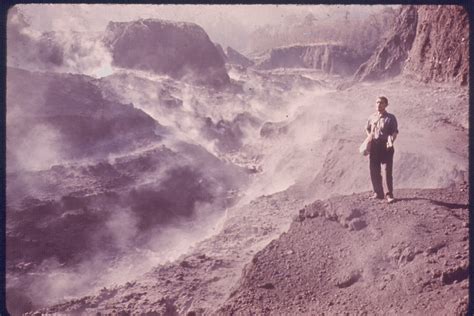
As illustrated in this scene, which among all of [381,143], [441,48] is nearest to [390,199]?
[381,143]

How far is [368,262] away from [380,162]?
1.38 metres

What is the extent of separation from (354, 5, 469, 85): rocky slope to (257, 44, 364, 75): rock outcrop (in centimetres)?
94

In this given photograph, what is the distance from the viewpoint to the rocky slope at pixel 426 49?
36.3 feet

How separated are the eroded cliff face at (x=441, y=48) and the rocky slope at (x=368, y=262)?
5143mm

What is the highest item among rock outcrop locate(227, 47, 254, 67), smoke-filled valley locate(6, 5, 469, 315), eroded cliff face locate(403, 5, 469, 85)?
eroded cliff face locate(403, 5, 469, 85)

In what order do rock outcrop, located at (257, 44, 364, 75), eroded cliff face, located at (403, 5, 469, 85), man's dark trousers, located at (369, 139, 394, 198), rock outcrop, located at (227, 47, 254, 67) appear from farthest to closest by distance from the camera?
rock outcrop, located at (257, 44, 364, 75), rock outcrop, located at (227, 47, 254, 67), eroded cliff face, located at (403, 5, 469, 85), man's dark trousers, located at (369, 139, 394, 198)

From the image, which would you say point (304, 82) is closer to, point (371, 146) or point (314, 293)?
point (371, 146)

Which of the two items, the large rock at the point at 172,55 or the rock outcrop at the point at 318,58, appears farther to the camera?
the rock outcrop at the point at 318,58

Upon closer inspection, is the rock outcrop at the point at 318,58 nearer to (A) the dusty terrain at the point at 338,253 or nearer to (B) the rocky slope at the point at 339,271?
(A) the dusty terrain at the point at 338,253

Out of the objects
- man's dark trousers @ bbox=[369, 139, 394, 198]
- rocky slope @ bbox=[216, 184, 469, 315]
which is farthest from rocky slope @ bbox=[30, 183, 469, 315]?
man's dark trousers @ bbox=[369, 139, 394, 198]

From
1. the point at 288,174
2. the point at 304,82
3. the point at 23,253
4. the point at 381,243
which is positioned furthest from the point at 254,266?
the point at 304,82

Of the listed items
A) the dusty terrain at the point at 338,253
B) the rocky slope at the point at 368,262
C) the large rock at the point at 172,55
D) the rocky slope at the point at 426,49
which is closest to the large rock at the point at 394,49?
the rocky slope at the point at 426,49

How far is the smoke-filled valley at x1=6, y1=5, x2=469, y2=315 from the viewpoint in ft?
23.1

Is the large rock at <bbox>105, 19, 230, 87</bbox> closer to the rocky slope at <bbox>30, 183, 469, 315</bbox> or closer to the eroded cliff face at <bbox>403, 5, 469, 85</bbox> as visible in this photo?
the eroded cliff face at <bbox>403, 5, 469, 85</bbox>
